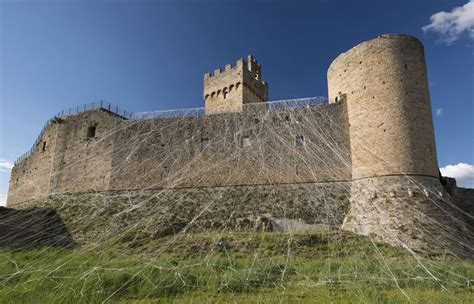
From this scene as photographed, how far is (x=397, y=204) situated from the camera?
1184cm

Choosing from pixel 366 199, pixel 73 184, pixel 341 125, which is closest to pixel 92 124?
pixel 73 184

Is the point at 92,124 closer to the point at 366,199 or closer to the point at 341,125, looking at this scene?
the point at 341,125

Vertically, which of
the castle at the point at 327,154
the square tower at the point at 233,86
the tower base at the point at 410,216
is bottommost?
the tower base at the point at 410,216

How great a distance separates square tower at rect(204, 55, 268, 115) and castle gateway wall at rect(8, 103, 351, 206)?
915 cm

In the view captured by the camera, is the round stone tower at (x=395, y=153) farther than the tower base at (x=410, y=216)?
Yes

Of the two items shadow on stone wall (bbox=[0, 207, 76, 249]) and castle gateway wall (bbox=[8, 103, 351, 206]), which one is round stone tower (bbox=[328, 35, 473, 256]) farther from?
shadow on stone wall (bbox=[0, 207, 76, 249])

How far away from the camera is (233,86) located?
26.9 meters

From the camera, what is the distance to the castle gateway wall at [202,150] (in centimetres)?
1443

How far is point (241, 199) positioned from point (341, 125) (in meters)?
5.20

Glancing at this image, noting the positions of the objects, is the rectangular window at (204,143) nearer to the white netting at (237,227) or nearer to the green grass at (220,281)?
the white netting at (237,227)

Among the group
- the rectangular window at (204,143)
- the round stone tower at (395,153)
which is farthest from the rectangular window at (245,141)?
the round stone tower at (395,153)

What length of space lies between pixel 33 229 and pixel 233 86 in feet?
56.0

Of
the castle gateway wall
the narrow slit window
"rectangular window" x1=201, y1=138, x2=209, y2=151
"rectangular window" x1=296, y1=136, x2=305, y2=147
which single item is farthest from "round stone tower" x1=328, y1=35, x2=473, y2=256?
the narrow slit window

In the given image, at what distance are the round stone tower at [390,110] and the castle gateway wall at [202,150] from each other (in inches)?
33.6
